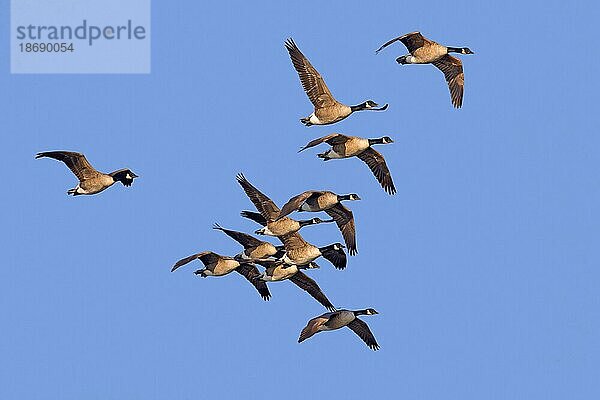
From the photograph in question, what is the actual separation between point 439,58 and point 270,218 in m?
5.35

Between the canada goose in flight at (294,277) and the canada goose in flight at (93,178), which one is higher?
the canada goose in flight at (93,178)

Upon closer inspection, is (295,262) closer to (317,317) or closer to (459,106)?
(317,317)

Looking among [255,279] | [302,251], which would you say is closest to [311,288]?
[255,279]

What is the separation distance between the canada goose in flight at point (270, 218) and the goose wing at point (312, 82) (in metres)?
2.78

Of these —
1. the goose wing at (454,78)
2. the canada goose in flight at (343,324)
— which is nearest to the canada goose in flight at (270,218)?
the canada goose in flight at (343,324)

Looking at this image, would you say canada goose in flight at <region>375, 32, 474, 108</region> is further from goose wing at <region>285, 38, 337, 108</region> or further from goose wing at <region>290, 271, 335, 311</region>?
goose wing at <region>290, 271, 335, 311</region>

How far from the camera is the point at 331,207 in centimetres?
4612

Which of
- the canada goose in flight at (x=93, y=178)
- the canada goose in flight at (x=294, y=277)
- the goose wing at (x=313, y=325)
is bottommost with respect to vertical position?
the goose wing at (x=313, y=325)

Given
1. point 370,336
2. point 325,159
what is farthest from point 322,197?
point 370,336

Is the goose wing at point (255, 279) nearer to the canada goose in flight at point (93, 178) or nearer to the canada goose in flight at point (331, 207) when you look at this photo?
the canada goose in flight at point (331, 207)

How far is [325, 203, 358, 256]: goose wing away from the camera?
4734 cm

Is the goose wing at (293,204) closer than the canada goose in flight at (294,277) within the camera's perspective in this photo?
Yes

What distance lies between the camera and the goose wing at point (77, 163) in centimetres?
4566

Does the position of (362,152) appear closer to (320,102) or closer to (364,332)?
(320,102)
